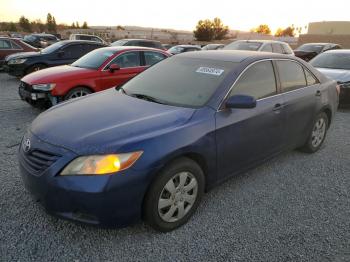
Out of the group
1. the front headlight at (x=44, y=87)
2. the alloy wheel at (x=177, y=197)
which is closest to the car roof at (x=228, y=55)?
the alloy wheel at (x=177, y=197)

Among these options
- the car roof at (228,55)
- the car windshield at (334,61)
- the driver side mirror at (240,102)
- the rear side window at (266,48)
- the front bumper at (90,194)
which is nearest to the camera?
the front bumper at (90,194)

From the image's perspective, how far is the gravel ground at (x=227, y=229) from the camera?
2729 mm

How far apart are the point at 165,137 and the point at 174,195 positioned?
554 millimetres

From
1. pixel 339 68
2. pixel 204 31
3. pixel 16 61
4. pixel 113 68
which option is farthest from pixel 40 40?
pixel 204 31

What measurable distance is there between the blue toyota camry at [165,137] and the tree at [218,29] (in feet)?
206

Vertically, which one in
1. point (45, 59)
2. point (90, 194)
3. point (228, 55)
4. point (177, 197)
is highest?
point (228, 55)

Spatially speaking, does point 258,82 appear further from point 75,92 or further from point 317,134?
point 75,92

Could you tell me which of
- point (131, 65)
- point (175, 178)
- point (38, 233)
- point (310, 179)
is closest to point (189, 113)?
point (175, 178)

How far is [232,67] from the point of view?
362cm

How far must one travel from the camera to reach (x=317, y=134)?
16.6 ft

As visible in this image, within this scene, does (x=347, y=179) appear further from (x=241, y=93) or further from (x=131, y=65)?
(x=131, y=65)

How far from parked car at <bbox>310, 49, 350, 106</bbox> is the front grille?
7324 mm

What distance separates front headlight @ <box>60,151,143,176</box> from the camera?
2533 mm

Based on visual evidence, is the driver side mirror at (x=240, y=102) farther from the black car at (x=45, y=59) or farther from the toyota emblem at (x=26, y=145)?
the black car at (x=45, y=59)
